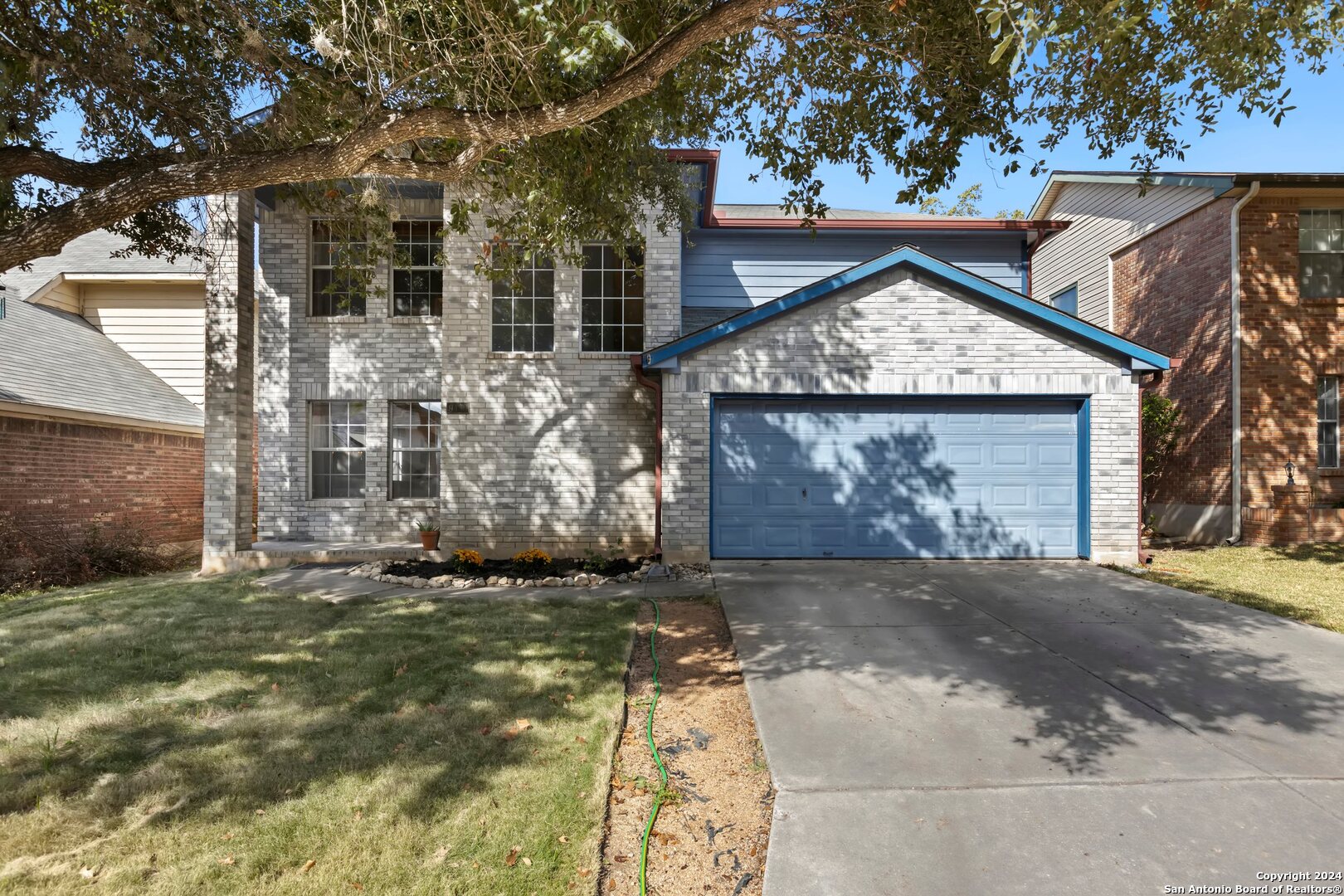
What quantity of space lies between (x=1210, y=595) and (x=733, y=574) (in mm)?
5652

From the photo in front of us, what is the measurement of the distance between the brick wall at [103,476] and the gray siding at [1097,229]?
18857 mm

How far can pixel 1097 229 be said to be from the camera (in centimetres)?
1661

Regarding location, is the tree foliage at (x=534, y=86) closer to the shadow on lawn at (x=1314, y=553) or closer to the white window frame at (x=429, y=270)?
the white window frame at (x=429, y=270)

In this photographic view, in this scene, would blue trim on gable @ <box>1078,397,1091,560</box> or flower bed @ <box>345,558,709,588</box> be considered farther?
blue trim on gable @ <box>1078,397,1091,560</box>

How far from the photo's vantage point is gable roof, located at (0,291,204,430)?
37.3 ft

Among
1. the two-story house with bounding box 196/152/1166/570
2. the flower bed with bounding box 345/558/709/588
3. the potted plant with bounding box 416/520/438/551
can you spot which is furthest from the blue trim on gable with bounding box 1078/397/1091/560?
the potted plant with bounding box 416/520/438/551

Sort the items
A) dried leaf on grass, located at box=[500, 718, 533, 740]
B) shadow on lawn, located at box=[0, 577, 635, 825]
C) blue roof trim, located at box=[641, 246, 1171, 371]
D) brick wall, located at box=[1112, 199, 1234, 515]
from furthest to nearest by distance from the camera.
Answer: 1. brick wall, located at box=[1112, 199, 1234, 515]
2. blue roof trim, located at box=[641, 246, 1171, 371]
3. dried leaf on grass, located at box=[500, 718, 533, 740]
4. shadow on lawn, located at box=[0, 577, 635, 825]

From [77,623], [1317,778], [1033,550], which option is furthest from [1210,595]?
[77,623]

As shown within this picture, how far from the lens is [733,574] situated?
941cm

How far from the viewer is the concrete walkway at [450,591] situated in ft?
27.6

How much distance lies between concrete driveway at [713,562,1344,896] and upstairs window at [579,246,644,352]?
228 inches

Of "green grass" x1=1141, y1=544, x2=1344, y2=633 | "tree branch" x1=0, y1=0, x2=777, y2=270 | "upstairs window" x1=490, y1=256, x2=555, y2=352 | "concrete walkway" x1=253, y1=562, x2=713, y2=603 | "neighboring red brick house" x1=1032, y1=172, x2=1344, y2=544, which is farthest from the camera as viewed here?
"neighboring red brick house" x1=1032, y1=172, x2=1344, y2=544

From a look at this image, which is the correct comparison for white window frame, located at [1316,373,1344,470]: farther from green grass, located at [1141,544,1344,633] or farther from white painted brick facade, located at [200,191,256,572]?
white painted brick facade, located at [200,191,256,572]

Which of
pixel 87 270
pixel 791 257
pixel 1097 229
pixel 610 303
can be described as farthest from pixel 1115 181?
pixel 87 270
